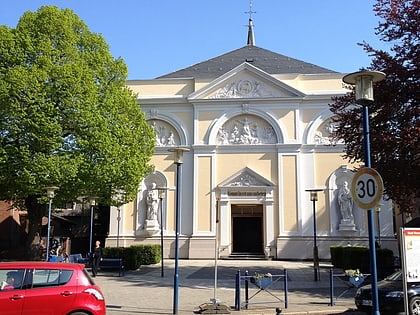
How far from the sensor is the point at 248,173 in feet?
103

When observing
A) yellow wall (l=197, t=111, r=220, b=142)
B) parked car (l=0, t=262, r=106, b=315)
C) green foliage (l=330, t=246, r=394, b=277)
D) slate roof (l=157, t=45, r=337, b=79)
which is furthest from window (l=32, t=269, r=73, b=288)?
slate roof (l=157, t=45, r=337, b=79)

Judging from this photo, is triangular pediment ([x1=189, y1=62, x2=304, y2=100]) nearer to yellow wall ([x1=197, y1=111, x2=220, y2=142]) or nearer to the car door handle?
yellow wall ([x1=197, y1=111, x2=220, y2=142])

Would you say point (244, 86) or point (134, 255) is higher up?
point (244, 86)

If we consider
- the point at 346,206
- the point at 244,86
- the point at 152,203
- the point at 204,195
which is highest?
the point at 244,86

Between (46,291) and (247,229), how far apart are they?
24700 mm

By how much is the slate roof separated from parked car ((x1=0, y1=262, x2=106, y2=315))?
26360 mm

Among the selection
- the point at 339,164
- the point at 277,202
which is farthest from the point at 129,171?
the point at 339,164

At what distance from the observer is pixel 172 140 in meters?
32.7

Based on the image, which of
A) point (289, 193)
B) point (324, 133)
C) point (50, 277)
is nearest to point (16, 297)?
point (50, 277)

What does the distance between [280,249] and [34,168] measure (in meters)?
16.5

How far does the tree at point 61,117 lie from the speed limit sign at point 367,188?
16.1 meters

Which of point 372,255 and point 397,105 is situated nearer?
point 372,255

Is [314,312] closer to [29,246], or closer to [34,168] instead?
[34,168]

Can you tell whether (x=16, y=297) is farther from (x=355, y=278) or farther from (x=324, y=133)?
(x=324, y=133)
